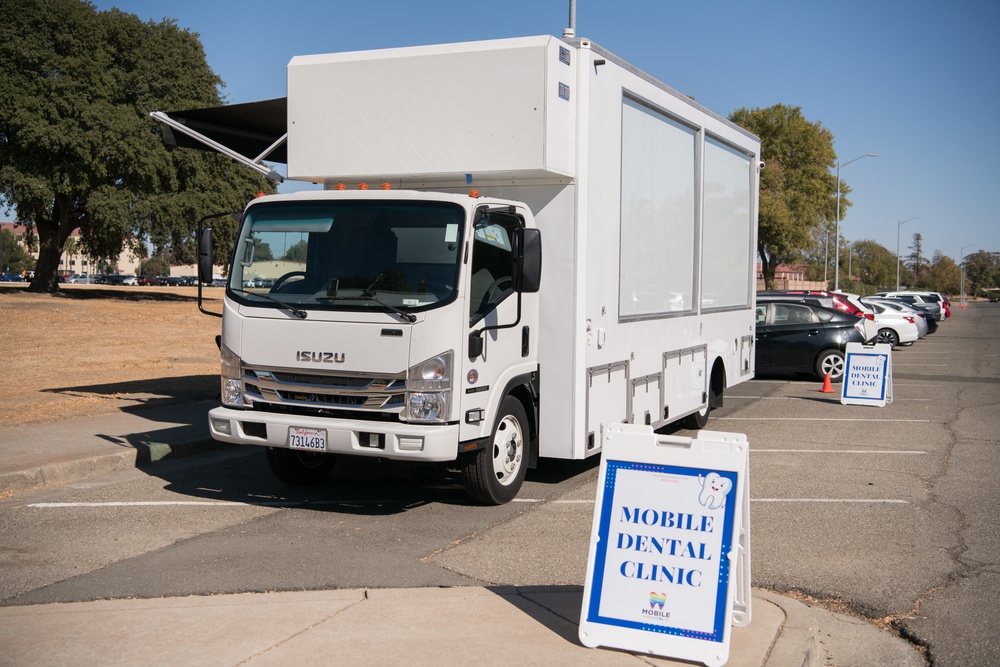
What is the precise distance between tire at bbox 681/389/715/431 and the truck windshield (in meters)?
5.63

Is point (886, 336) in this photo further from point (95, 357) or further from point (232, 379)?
point (232, 379)

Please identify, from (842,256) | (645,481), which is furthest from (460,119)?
(842,256)

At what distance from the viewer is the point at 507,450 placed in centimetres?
795

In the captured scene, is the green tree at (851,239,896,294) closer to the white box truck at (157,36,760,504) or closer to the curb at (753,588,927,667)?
the white box truck at (157,36,760,504)

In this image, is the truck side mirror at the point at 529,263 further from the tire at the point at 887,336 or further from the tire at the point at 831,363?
the tire at the point at 887,336

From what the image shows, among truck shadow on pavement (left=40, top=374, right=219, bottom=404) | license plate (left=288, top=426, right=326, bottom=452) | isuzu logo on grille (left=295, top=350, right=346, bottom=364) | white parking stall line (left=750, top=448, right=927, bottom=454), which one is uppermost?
isuzu logo on grille (left=295, top=350, right=346, bottom=364)

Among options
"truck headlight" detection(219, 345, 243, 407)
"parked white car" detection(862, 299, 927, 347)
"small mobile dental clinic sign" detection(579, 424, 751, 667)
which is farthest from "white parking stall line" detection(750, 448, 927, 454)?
"parked white car" detection(862, 299, 927, 347)

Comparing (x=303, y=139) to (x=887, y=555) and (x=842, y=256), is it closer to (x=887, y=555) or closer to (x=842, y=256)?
(x=887, y=555)

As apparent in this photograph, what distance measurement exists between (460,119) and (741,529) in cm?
438

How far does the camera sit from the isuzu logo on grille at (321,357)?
23.3 ft

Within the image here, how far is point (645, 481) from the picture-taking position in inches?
190

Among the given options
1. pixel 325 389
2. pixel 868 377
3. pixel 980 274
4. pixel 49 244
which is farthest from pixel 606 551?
pixel 980 274

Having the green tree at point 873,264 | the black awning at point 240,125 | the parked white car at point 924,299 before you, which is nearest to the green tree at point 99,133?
the black awning at point 240,125

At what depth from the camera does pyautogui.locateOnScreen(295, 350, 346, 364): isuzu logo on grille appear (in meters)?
7.11
